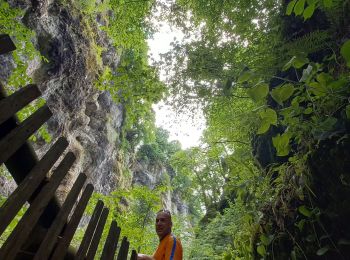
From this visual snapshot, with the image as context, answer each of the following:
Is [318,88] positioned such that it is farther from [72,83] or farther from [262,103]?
[72,83]

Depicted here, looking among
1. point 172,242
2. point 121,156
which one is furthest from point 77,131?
point 172,242

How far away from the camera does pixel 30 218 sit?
1609 mm

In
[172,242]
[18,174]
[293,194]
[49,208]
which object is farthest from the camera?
[172,242]

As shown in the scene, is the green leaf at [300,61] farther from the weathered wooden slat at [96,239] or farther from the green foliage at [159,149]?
the green foliage at [159,149]

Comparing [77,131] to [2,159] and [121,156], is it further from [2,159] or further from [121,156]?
[2,159]

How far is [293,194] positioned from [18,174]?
225 centimetres

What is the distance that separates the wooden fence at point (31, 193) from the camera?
1.50 metres

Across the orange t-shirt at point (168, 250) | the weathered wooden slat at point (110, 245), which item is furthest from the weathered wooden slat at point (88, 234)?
the orange t-shirt at point (168, 250)

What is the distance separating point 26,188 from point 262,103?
204 inches

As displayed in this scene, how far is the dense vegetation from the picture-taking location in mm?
2225

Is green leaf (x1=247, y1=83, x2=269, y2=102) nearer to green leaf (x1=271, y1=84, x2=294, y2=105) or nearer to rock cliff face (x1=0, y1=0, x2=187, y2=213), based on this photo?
green leaf (x1=271, y1=84, x2=294, y2=105)

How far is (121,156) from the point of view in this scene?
22.9 meters

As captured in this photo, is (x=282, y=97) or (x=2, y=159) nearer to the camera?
(x=2, y=159)

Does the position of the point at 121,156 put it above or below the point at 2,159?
above
